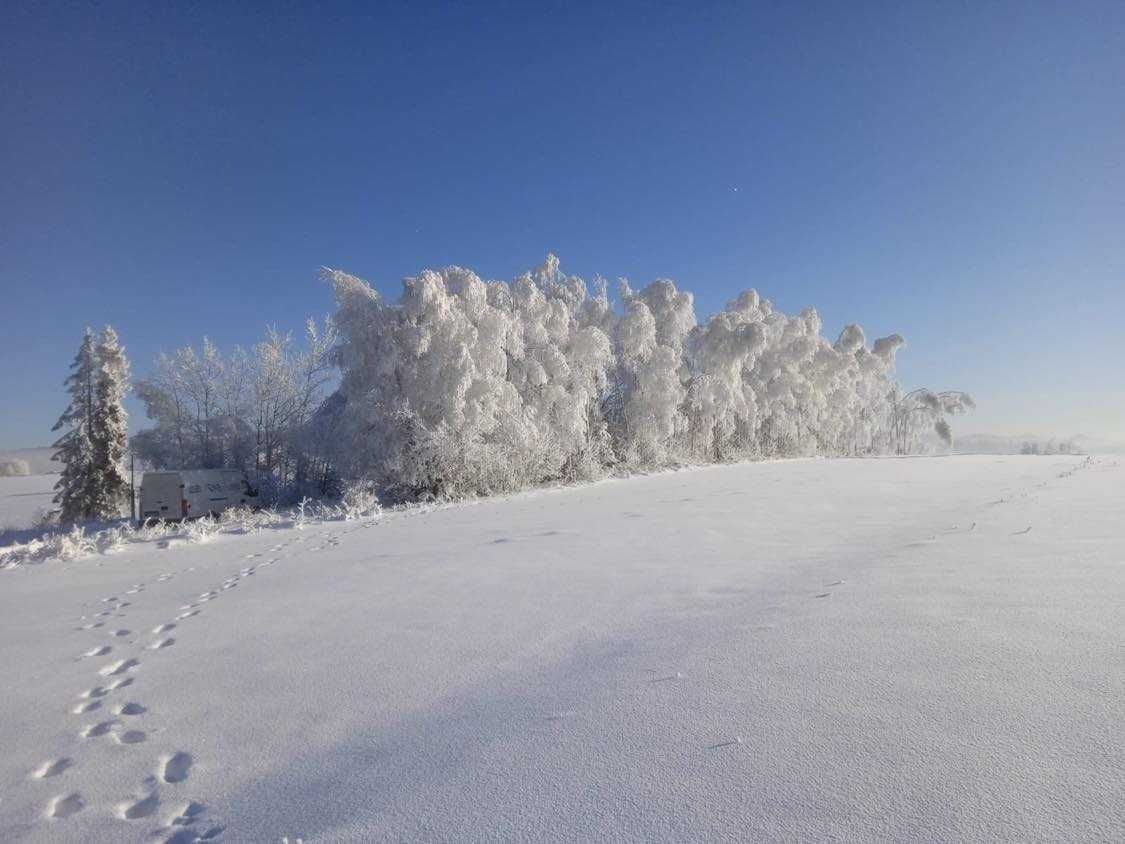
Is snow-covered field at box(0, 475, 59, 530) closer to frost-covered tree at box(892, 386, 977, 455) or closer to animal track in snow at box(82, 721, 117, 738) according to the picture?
animal track in snow at box(82, 721, 117, 738)

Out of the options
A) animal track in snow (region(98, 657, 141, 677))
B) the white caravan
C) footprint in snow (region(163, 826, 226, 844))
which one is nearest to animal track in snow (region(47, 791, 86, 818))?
footprint in snow (region(163, 826, 226, 844))

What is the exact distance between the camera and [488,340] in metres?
15.8

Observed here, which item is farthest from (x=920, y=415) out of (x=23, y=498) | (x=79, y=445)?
(x=23, y=498)

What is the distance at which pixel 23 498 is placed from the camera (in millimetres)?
27766

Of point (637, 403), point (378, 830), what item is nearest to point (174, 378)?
point (637, 403)

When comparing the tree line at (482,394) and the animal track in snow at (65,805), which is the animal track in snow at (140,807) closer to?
the animal track in snow at (65,805)

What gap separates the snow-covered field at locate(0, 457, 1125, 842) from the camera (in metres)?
1.88

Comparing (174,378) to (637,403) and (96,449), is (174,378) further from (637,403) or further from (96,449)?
(637,403)

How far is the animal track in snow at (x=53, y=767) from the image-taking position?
2.34 metres

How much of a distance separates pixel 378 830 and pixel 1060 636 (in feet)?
11.3

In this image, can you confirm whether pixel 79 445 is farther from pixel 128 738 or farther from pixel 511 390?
pixel 128 738

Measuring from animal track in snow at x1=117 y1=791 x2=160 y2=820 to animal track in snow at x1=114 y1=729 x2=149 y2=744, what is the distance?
1.75 ft

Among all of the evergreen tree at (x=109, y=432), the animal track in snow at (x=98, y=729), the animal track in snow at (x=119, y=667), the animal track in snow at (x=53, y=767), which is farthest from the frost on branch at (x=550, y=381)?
the animal track in snow at (x=53, y=767)

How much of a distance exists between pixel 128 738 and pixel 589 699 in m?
2.16
